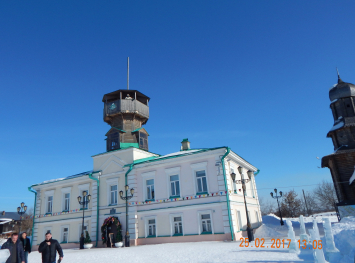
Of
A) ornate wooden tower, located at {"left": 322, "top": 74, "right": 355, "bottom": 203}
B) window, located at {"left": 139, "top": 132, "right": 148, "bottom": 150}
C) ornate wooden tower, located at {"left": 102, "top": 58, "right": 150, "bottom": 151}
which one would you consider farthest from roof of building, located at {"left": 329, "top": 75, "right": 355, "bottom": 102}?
window, located at {"left": 139, "top": 132, "right": 148, "bottom": 150}

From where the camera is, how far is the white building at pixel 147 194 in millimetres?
18938

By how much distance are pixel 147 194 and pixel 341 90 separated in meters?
23.2

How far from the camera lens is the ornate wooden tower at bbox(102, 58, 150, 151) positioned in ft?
86.4

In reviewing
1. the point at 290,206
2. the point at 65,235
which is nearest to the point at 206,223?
the point at 65,235

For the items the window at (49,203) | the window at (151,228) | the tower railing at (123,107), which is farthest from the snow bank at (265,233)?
the window at (49,203)

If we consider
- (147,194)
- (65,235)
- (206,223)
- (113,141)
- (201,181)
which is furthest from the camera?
(113,141)

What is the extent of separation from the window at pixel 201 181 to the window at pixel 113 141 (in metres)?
9.65

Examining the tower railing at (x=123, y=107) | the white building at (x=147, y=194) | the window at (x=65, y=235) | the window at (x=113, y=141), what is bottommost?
the window at (x=65, y=235)

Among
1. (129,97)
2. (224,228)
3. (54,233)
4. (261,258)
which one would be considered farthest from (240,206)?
(54,233)

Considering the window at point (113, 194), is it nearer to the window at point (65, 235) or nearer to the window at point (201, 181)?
the window at point (65, 235)

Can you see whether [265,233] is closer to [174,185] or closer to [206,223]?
[206,223]

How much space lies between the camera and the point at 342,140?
88.3 ft

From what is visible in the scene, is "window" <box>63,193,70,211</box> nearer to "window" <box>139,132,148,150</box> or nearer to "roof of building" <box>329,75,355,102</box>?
"window" <box>139,132,148,150</box>

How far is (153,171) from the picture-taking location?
2170 centimetres
